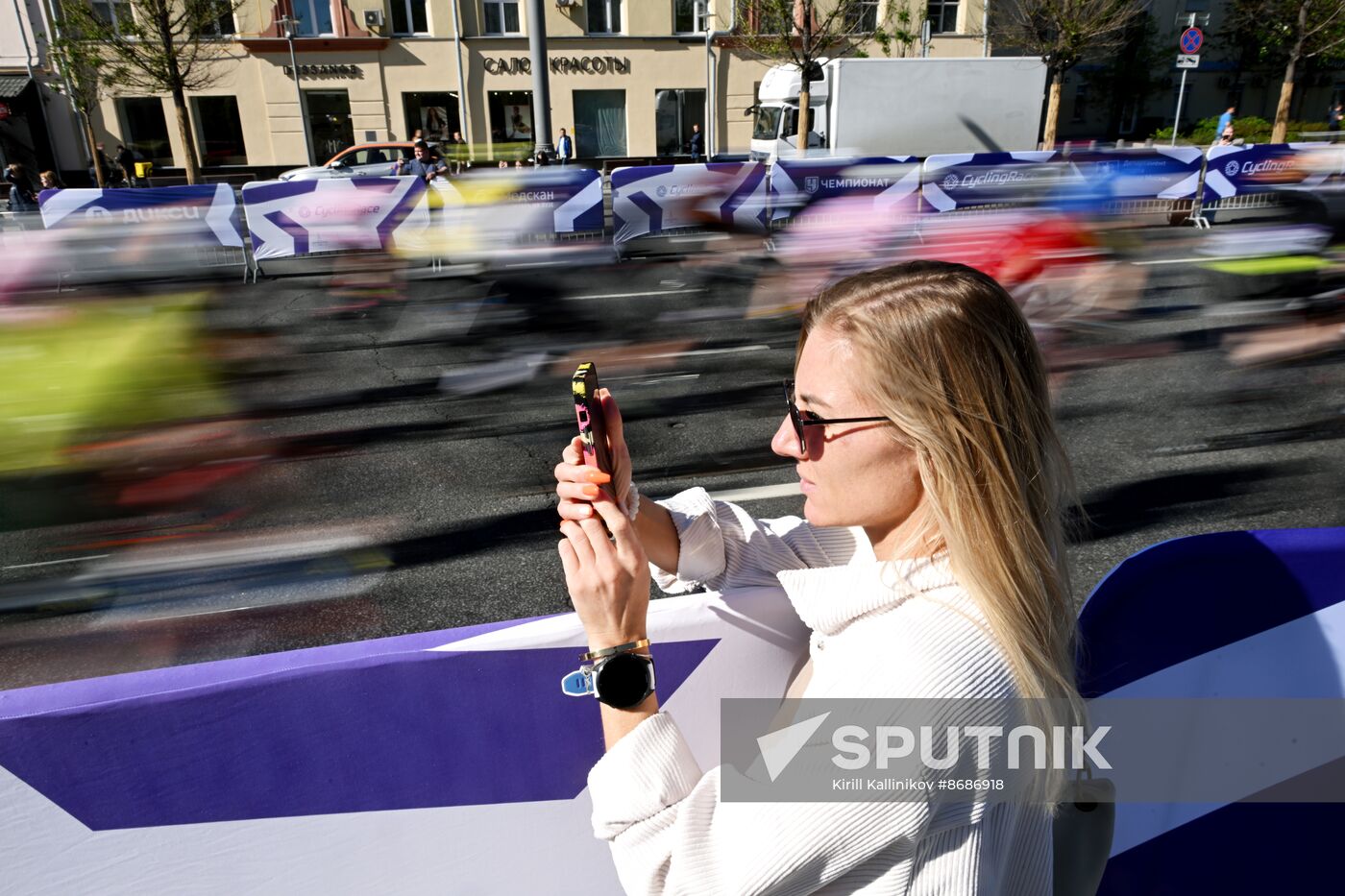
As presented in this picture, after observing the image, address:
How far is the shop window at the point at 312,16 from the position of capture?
27.5m

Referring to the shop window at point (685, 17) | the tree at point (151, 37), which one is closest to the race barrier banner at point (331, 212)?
the tree at point (151, 37)

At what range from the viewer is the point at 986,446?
1.17m

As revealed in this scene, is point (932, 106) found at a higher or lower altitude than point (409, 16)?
lower

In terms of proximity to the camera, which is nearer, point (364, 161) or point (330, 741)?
point (330, 741)

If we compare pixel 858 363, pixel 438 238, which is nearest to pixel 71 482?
pixel 858 363

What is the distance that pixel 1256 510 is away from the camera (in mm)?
4730

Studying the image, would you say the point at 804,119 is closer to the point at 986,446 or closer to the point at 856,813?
the point at 986,446

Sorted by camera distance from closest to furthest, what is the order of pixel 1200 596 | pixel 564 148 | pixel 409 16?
pixel 1200 596 → pixel 564 148 → pixel 409 16

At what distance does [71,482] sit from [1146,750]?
205 inches

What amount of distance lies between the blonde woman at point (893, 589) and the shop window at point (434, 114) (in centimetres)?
3076

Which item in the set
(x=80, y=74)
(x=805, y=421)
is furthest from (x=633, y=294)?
(x=80, y=74)

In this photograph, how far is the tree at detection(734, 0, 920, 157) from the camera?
74.4 feet

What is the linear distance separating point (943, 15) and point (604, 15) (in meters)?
11.9

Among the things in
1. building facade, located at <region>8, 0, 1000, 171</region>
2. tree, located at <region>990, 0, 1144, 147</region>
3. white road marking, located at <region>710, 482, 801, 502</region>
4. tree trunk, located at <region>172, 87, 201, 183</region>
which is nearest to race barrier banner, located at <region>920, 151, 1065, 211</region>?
white road marking, located at <region>710, 482, 801, 502</region>
